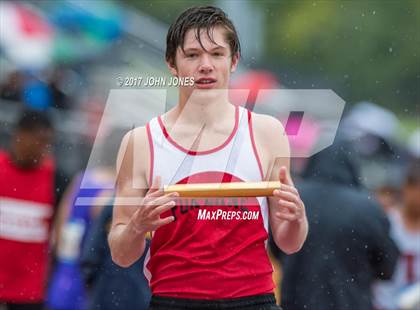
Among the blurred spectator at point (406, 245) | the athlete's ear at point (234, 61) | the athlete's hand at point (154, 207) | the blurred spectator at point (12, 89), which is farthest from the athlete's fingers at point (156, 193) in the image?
the blurred spectator at point (12, 89)

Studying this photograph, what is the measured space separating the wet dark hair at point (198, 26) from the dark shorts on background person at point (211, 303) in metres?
0.79

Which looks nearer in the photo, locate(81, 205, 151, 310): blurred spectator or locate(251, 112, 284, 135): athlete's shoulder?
locate(251, 112, 284, 135): athlete's shoulder

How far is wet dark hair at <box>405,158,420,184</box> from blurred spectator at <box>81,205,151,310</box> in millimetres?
2126

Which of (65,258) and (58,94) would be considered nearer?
(65,258)

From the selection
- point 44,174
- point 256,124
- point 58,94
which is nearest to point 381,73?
point 58,94

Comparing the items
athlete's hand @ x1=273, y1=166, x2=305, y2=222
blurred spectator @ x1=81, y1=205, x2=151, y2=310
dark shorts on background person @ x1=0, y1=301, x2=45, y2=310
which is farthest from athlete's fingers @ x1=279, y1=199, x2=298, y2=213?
dark shorts on background person @ x1=0, y1=301, x2=45, y2=310

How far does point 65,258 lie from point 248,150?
120 inches

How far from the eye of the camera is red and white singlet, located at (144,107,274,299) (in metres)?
3.41

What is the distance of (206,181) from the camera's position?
3.48m

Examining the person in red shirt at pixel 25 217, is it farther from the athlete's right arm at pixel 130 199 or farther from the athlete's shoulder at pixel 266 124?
the athlete's shoulder at pixel 266 124

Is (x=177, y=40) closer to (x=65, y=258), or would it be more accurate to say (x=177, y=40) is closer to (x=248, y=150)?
(x=248, y=150)

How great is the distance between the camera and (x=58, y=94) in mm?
7930

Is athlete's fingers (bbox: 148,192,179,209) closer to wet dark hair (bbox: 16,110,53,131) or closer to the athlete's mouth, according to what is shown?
the athlete's mouth

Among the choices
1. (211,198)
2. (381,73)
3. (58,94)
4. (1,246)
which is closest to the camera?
(211,198)
